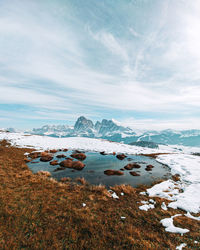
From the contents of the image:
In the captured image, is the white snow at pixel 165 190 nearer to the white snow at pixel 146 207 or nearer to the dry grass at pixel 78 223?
the dry grass at pixel 78 223

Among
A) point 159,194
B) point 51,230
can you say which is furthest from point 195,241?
point 51,230

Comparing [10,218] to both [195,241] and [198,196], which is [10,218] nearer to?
[195,241]

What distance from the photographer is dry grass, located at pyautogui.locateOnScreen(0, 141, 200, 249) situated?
5.08 meters

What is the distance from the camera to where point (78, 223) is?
646 cm

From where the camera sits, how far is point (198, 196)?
1127 cm

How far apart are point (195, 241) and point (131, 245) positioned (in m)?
3.48

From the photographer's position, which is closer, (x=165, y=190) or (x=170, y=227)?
(x=170, y=227)

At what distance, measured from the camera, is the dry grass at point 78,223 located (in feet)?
16.7

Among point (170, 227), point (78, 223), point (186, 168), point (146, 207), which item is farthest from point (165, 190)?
point (186, 168)

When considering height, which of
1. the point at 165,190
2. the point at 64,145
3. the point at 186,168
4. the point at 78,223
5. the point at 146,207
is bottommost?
the point at 64,145

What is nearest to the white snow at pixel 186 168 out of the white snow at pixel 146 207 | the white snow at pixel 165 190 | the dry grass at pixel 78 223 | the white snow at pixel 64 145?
the white snow at pixel 165 190

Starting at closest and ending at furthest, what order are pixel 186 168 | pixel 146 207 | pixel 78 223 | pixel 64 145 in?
pixel 78 223 < pixel 146 207 < pixel 186 168 < pixel 64 145

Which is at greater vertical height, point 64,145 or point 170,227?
point 170,227

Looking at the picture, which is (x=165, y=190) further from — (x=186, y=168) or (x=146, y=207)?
(x=186, y=168)
